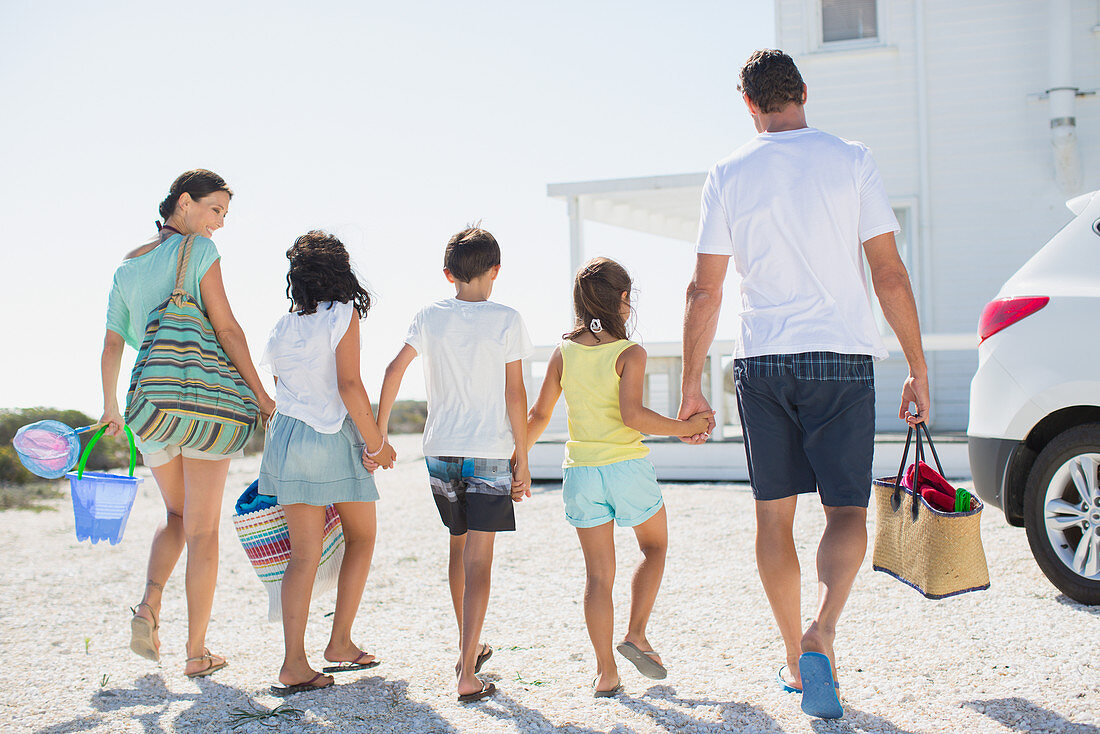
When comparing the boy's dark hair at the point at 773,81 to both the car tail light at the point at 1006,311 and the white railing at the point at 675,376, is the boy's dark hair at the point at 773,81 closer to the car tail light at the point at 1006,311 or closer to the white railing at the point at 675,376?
the car tail light at the point at 1006,311

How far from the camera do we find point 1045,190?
1031 centimetres

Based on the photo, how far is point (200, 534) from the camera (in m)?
3.46

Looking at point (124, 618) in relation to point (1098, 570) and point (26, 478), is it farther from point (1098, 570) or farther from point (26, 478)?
point (26, 478)

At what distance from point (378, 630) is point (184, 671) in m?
0.94

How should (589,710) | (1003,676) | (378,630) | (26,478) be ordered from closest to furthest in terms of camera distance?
(589,710) < (1003,676) < (378,630) < (26,478)

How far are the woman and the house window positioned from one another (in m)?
9.44

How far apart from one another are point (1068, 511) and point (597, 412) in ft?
7.49

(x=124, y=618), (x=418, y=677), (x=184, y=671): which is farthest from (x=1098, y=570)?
(x=124, y=618)

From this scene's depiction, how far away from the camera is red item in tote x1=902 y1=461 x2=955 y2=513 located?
2.95 m

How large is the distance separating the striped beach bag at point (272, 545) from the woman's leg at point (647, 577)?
1.17 metres

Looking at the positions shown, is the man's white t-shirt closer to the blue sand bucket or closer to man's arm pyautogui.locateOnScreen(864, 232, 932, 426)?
man's arm pyautogui.locateOnScreen(864, 232, 932, 426)

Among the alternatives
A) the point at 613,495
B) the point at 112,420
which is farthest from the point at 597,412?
the point at 112,420

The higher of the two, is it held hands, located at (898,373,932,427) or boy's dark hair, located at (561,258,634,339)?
boy's dark hair, located at (561,258,634,339)

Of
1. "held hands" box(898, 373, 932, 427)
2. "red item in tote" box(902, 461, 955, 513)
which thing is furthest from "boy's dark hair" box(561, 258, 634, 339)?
"red item in tote" box(902, 461, 955, 513)
